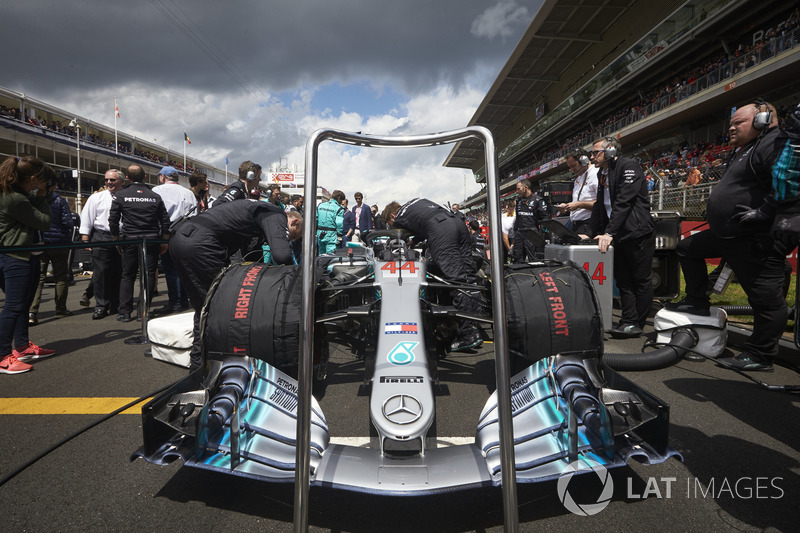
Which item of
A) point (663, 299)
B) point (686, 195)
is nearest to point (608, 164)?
point (663, 299)

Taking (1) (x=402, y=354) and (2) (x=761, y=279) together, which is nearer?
(1) (x=402, y=354)

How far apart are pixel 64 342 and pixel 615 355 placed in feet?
17.3

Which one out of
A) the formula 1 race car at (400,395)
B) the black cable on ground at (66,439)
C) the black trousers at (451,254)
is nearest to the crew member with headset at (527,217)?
the black trousers at (451,254)

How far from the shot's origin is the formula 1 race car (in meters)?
1.55

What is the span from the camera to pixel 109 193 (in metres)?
6.24

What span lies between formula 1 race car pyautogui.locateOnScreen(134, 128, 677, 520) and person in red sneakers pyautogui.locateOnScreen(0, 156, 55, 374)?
7.84 ft

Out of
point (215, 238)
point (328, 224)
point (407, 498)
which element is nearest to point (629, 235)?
point (407, 498)

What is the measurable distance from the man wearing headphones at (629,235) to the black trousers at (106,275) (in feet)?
19.6

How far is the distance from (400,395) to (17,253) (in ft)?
12.0

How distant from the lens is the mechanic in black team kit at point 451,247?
12.9 ft

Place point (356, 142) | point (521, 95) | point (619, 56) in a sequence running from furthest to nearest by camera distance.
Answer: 1. point (521, 95)
2. point (619, 56)
3. point (356, 142)

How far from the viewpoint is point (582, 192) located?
5.60 m

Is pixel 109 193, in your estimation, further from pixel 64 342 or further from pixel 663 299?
pixel 663 299

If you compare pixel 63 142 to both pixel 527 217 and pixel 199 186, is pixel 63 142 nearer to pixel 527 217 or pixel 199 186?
pixel 199 186
